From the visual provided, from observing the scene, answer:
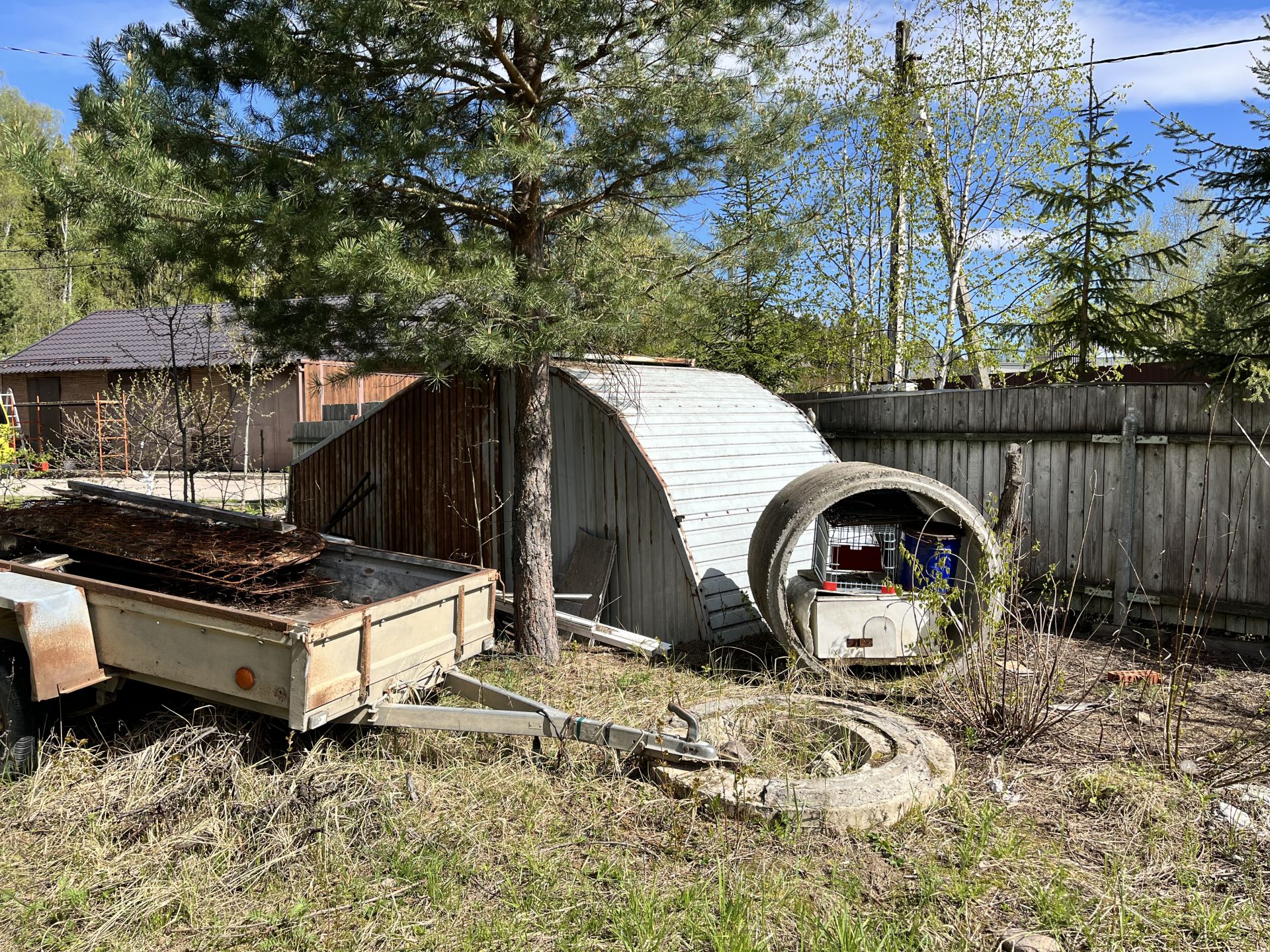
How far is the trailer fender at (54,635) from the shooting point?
415cm

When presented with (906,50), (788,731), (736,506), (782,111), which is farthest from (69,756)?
(906,50)

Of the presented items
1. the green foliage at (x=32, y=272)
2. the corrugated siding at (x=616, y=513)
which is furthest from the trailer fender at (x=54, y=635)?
the green foliage at (x=32, y=272)

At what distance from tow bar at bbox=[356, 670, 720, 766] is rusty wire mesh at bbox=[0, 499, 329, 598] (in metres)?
1.05

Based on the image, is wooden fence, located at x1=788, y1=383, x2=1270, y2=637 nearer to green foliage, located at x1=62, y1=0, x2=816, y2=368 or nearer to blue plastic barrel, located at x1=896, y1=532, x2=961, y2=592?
blue plastic barrel, located at x1=896, y1=532, x2=961, y2=592

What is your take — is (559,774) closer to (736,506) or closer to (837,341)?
(736,506)

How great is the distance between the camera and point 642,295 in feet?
18.9

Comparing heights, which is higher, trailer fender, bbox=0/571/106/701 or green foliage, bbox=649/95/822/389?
green foliage, bbox=649/95/822/389

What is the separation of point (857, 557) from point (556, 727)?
317cm

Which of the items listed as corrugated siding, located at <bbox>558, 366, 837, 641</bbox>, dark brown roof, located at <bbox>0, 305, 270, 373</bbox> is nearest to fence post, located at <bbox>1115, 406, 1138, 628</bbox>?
corrugated siding, located at <bbox>558, 366, 837, 641</bbox>

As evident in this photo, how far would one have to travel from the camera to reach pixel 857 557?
21.5ft

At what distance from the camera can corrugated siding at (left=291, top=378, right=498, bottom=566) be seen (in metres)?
8.49

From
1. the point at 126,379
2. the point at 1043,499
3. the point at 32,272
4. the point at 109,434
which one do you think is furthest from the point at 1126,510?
the point at 32,272

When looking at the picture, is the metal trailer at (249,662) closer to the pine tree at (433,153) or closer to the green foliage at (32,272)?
the pine tree at (433,153)

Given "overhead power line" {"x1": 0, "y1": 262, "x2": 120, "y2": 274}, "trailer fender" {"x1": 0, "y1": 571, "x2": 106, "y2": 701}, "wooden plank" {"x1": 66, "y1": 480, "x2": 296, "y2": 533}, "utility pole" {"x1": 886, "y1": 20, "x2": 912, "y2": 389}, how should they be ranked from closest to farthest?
"trailer fender" {"x1": 0, "y1": 571, "x2": 106, "y2": 701}, "wooden plank" {"x1": 66, "y1": 480, "x2": 296, "y2": 533}, "utility pole" {"x1": 886, "y1": 20, "x2": 912, "y2": 389}, "overhead power line" {"x1": 0, "y1": 262, "x2": 120, "y2": 274}
